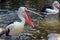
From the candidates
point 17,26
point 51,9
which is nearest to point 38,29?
point 17,26

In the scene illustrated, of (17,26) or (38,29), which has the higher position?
(38,29)

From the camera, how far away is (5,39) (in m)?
8.78

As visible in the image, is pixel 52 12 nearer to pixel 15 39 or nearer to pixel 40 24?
pixel 40 24

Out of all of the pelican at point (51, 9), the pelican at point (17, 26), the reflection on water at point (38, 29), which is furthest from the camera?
the pelican at point (51, 9)

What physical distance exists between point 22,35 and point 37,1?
391 inches

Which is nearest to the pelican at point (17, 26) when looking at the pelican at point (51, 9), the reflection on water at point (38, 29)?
the reflection on water at point (38, 29)

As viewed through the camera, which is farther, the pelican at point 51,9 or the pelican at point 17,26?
the pelican at point 51,9

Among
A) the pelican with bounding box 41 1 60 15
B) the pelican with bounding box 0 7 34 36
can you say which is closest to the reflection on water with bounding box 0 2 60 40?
the pelican with bounding box 0 7 34 36

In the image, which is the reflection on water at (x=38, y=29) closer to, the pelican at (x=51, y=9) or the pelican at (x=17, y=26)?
the pelican at (x=17, y=26)

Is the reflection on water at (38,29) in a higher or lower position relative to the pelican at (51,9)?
lower

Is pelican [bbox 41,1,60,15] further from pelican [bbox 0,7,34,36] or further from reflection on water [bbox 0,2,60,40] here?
pelican [bbox 0,7,34,36]

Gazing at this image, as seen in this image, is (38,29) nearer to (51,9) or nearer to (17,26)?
(17,26)

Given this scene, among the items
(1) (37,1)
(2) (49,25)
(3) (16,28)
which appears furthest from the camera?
(1) (37,1)

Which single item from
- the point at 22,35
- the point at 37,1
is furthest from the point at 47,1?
the point at 22,35
